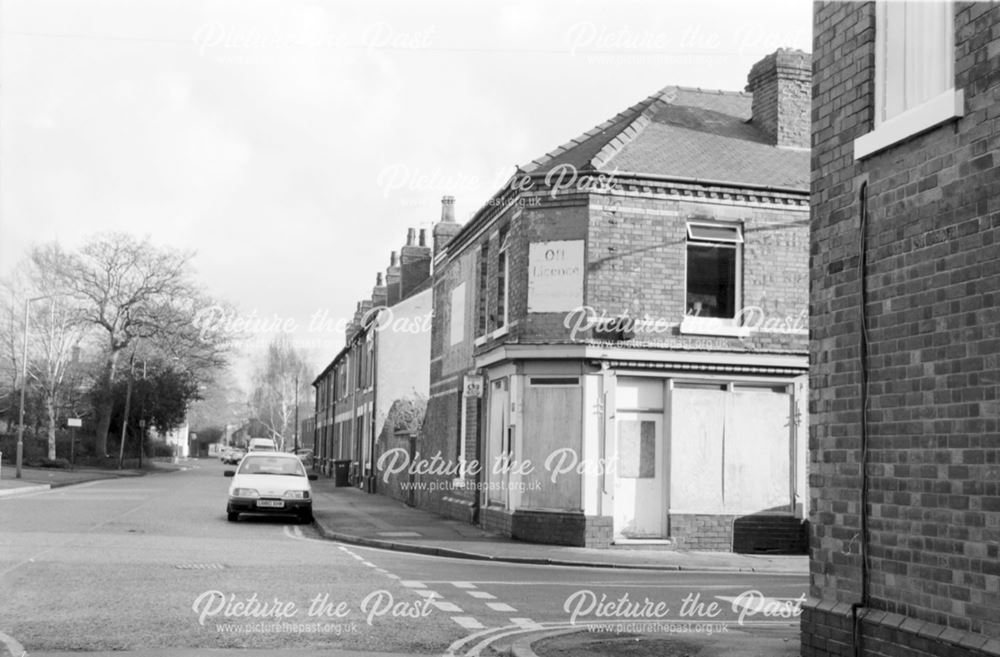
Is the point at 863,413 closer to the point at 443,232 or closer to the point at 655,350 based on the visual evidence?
the point at 655,350

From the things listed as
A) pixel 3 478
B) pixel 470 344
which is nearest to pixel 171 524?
pixel 470 344

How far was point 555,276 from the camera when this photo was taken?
20.7m

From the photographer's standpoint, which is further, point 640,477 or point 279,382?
point 279,382

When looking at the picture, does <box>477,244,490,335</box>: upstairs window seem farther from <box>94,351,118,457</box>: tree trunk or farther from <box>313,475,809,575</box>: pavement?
<box>94,351,118,457</box>: tree trunk

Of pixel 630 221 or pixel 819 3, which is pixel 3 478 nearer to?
pixel 630 221

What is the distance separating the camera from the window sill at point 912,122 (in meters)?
6.56

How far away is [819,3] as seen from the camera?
8.34 meters

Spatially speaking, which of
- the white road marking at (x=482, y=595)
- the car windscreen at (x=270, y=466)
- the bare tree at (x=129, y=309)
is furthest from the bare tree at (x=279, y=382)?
the white road marking at (x=482, y=595)

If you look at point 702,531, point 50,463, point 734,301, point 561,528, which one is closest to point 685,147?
point 734,301

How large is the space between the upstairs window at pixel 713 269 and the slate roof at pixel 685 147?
102cm

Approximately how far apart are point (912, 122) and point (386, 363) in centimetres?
3821

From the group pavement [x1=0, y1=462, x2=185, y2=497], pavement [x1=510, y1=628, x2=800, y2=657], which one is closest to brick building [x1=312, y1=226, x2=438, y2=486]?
pavement [x1=0, y1=462, x2=185, y2=497]

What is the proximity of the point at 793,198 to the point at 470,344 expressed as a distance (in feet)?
28.2

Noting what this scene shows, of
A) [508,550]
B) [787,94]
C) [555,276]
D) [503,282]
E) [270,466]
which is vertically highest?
[787,94]
